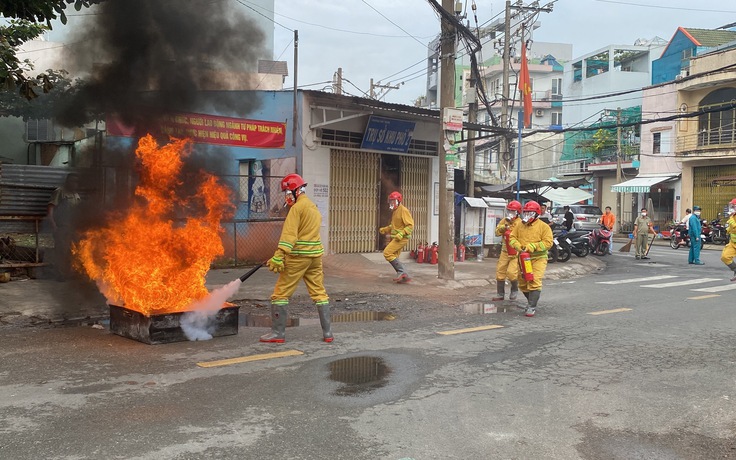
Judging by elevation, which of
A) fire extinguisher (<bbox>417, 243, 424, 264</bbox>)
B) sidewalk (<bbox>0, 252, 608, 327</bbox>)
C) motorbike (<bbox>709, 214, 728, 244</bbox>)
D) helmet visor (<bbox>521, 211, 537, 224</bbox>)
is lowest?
sidewalk (<bbox>0, 252, 608, 327</bbox>)

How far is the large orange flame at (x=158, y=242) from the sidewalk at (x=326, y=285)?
28.6 inches

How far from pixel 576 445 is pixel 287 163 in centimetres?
1147

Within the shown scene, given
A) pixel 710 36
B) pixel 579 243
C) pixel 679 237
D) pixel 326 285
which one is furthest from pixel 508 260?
pixel 710 36

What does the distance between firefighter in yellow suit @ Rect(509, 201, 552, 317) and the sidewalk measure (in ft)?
6.64

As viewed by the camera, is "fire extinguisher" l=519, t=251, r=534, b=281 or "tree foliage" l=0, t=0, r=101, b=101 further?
"fire extinguisher" l=519, t=251, r=534, b=281

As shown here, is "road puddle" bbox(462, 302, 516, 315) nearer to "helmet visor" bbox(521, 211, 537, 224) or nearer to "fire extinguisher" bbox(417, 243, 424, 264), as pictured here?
"helmet visor" bbox(521, 211, 537, 224)

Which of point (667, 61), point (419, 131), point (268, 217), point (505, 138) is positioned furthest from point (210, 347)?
point (667, 61)

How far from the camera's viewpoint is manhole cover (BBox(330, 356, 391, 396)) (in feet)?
16.2

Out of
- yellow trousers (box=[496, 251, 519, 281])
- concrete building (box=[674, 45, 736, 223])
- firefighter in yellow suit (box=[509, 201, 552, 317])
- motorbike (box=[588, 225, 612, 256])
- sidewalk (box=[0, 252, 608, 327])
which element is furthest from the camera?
concrete building (box=[674, 45, 736, 223])

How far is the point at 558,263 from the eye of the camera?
1638cm

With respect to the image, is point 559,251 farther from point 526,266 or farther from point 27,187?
point 27,187

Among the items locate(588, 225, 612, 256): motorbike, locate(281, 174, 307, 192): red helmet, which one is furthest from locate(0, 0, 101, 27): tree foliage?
locate(588, 225, 612, 256): motorbike

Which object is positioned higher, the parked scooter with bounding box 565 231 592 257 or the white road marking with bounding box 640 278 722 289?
the parked scooter with bounding box 565 231 592 257

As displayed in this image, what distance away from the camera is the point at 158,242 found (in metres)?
6.94
